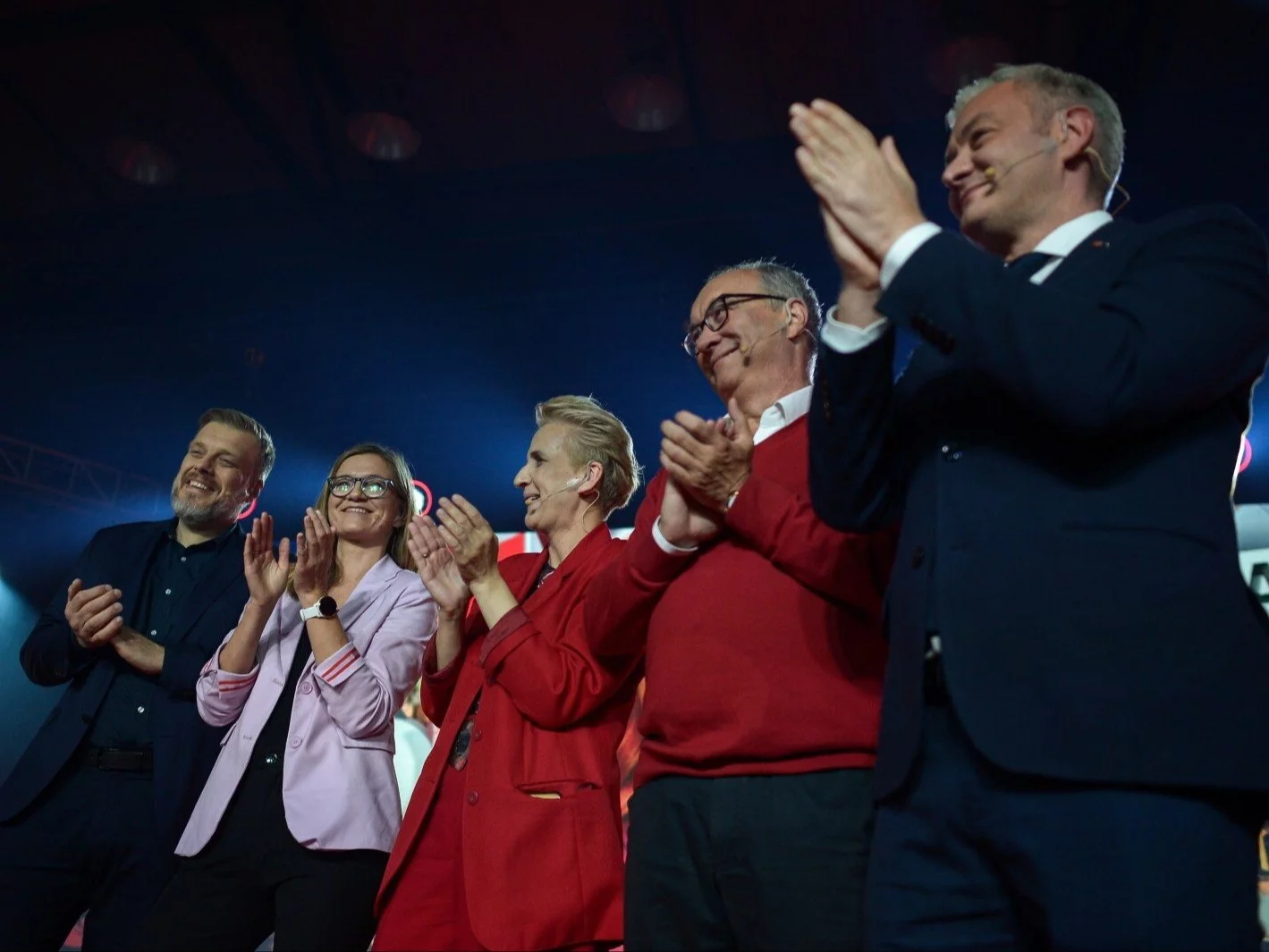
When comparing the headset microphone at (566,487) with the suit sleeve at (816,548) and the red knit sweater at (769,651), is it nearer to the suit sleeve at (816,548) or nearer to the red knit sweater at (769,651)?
the red knit sweater at (769,651)

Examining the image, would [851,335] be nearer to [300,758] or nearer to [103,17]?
[300,758]

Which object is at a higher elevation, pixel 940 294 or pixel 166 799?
pixel 940 294

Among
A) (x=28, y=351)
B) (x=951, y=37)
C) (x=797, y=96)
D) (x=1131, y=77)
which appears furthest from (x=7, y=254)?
(x=1131, y=77)

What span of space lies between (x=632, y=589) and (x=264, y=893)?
3.53ft

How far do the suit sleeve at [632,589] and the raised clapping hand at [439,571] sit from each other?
391 millimetres

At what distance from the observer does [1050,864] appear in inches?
42.3

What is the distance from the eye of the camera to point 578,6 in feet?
15.9

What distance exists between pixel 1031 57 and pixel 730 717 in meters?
4.06

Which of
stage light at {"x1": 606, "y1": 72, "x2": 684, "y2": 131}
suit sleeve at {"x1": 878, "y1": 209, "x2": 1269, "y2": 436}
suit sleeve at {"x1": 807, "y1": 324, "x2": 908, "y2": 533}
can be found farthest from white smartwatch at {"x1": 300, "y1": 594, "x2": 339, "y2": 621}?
stage light at {"x1": 606, "y1": 72, "x2": 684, "y2": 131}

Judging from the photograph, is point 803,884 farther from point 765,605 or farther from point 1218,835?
point 1218,835

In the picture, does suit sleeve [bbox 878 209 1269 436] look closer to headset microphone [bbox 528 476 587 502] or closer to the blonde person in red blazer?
the blonde person in red blazer

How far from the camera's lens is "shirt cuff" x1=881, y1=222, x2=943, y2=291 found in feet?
3.98

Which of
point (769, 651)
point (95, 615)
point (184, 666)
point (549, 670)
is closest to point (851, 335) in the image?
point (769, 651)

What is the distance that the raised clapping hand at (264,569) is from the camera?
8.38 ft
